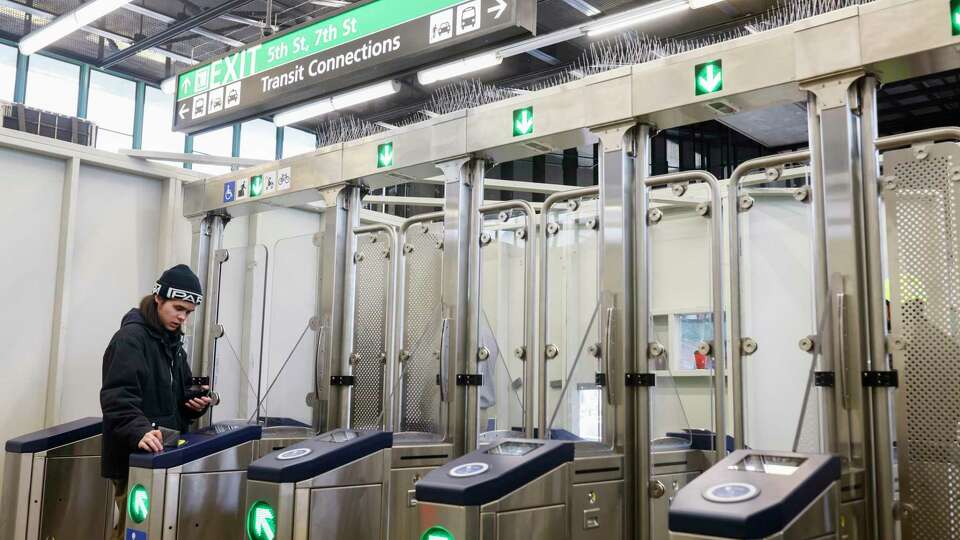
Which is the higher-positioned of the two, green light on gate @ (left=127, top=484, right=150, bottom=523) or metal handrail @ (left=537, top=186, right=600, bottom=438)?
metal handrail @ (left=537, top=186, right=600, bottom=438)

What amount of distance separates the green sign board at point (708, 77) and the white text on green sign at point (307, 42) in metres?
0.98

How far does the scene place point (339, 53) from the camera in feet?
12.9

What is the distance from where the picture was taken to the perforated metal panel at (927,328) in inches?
110

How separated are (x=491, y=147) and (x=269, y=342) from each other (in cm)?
185

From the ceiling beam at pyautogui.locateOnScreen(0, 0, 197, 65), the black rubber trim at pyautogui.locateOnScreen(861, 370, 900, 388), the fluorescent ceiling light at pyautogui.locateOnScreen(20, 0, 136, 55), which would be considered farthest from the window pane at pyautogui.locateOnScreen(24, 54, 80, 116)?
the black rubber trim at pyautogui.locateOnScreen(861, 370, 900, 388)

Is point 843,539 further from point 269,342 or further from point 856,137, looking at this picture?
point 269,342

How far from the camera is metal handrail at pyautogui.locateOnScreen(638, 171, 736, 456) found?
3396 millimetres

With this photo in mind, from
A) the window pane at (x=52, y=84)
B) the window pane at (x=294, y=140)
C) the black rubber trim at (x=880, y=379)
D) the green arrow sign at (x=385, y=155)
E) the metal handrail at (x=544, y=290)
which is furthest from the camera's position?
the window pane at (x=294, y=140)

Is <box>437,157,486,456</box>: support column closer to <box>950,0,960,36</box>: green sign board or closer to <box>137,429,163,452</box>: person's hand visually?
<box>137,429,163,452</box>: person's hand

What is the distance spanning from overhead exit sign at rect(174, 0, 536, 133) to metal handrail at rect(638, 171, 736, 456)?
2.91 ft

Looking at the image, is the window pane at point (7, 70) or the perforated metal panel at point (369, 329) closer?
the perforated metal panel at point (369, 329)

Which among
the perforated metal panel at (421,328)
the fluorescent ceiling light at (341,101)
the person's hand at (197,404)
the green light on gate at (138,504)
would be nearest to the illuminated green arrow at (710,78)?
the perforated metal panel at (421,328)

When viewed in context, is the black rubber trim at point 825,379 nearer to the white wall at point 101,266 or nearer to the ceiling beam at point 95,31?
the white wall at point 101,266

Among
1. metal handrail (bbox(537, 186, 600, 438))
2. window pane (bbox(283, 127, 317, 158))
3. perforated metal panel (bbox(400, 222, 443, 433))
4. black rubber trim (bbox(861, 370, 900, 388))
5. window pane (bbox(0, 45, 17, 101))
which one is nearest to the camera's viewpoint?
black rubber trim (bbox(861, 370, 900, 388))
